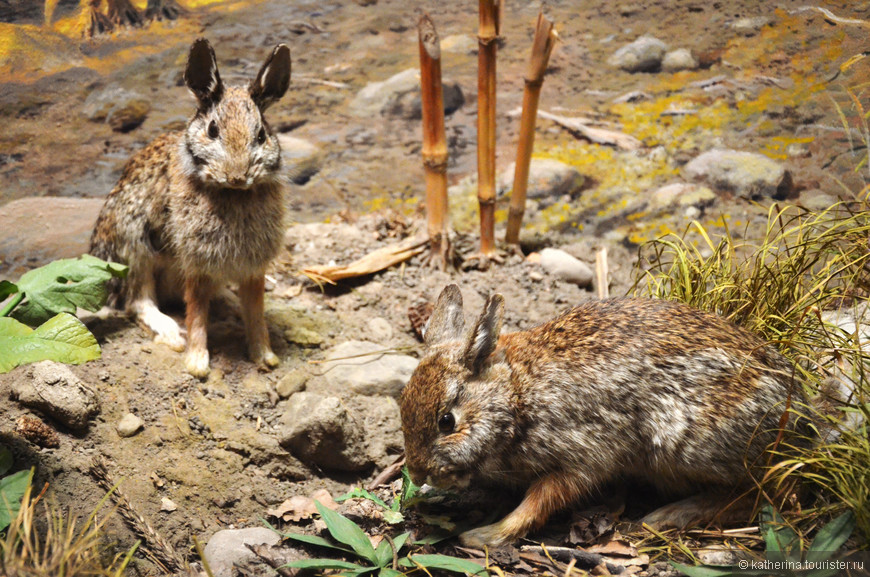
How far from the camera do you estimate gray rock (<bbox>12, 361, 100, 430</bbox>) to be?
334cm

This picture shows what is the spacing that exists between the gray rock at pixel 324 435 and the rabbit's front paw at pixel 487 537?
0.92 m

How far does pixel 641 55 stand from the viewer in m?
5.57

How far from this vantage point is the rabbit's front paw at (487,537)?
311 centimetres

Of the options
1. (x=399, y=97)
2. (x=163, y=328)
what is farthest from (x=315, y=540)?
(x=399, y=97)

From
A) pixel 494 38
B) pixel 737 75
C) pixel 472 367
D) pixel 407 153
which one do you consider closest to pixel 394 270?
pixel 407 153

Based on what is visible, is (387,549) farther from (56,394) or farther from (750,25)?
(750,25)

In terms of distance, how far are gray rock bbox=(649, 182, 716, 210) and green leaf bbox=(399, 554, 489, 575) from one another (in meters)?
3.59

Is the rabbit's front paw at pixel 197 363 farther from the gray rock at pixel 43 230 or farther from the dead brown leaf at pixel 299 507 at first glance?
the gray rock at pixel 43 230

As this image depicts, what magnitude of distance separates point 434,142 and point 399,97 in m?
1.11

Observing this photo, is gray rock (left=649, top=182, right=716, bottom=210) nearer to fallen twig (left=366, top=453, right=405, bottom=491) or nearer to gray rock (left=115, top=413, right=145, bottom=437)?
fallen twig (left=366, top=453, right=405, bottom=491)

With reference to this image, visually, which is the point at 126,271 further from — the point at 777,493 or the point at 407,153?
the point at 777,493

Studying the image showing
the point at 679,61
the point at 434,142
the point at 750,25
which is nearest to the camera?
the point at 434,142

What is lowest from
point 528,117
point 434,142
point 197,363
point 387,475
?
point 387,475

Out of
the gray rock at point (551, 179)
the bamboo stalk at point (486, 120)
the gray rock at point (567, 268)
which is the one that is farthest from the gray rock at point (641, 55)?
the gray rock at point (567, 268)
